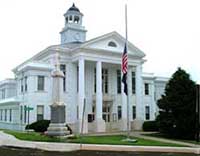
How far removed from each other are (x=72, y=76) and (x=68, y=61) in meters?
1.80

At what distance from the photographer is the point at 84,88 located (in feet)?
124

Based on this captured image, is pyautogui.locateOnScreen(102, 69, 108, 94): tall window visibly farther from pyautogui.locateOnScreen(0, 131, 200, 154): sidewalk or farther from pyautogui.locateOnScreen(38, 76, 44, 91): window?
pyautogui.locateOnScreen(0, 131, 200, 154): sidewalk

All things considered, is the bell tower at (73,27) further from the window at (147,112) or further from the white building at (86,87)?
the window at (147,112)

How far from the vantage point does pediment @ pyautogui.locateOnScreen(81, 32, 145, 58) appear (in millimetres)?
37875

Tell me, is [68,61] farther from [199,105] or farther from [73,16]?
[199,105]

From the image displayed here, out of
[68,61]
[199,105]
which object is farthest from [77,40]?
[199,105]

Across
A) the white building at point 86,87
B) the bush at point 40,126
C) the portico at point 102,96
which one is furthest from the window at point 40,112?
the portico at point 102,96

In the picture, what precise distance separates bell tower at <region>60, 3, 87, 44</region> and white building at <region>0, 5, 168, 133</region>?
4.27ft

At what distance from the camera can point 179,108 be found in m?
30.5

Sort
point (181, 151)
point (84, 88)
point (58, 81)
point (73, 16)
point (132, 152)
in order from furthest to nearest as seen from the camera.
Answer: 1. point (73, 16)
2. point (84, 88)
3. point (58, 81)
4. point (181, 151)
5. point (132, 152)

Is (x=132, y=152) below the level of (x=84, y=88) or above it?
below

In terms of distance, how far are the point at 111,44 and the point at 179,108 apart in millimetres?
13245

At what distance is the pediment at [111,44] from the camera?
3788cm

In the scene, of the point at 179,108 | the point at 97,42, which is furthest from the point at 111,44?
the point at 179,108
